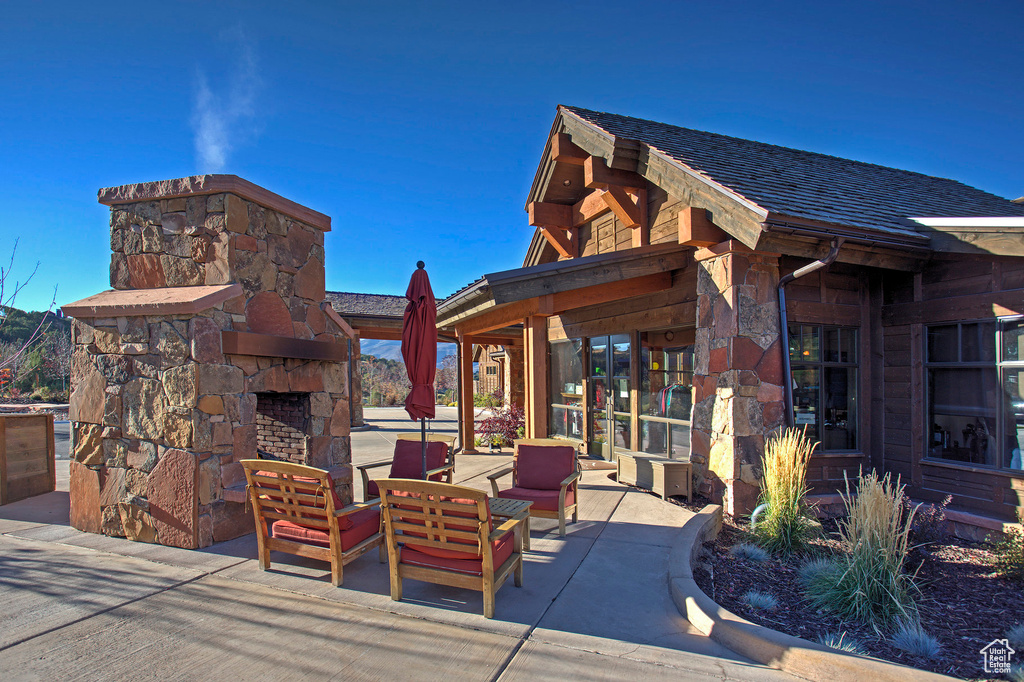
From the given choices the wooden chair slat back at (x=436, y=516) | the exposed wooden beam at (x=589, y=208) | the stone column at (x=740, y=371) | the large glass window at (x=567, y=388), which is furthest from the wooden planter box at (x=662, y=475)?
the exposed wooden beam at (x=589, y=208)

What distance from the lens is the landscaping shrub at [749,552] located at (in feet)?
14.2

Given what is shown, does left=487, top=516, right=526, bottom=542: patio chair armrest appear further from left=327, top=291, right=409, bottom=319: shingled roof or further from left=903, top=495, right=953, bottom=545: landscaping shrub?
left=327, top=291, right=409, bottom=319: shingled roof

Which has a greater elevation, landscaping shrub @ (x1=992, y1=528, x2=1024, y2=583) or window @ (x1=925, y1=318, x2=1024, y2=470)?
window @ (x1=925, y1=318, x2=1024, y2=470)

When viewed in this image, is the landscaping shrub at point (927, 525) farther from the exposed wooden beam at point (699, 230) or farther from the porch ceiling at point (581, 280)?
the porch ceiling at point (581, 280)

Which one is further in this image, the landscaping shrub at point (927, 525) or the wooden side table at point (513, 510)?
the landscaping shrub at point (927, 525)

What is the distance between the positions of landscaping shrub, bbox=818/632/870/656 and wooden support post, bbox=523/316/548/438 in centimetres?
586

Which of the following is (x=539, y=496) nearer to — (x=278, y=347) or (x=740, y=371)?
(x=740, y=371)

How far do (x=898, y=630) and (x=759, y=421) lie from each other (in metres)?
2.59

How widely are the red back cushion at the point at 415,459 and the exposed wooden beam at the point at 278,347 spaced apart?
138cm

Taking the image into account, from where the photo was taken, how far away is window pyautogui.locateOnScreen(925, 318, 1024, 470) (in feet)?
16.9

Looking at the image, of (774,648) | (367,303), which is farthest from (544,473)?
(367,303)

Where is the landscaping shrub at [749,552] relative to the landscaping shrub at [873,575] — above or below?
below

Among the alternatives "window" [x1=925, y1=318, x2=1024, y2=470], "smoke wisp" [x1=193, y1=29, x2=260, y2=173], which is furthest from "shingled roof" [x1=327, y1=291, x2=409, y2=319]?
"window" [x1=925, y1=318, x2=1024, y2=470]

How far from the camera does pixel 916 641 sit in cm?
298
